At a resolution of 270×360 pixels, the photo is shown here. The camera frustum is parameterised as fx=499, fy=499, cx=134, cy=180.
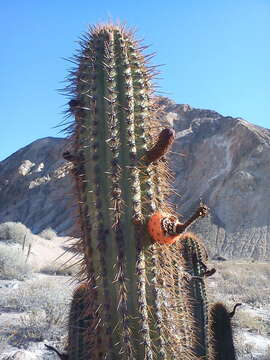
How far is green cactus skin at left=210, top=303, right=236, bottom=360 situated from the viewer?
478 cm

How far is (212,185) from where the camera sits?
128 ft

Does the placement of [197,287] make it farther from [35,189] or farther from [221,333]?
[35,189]

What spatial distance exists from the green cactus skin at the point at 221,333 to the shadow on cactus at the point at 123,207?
1.81 metres

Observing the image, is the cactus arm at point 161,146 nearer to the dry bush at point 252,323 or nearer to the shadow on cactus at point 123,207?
the shadow on cactus at point 123,207

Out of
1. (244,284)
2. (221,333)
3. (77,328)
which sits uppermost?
(77,328)

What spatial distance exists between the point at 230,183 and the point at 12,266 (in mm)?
24584

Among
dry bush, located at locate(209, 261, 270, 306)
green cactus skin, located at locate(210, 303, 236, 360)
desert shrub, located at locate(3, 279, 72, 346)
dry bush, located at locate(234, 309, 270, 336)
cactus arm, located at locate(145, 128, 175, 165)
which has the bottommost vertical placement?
dry bush, located at locate(209, 261, 270, 306)

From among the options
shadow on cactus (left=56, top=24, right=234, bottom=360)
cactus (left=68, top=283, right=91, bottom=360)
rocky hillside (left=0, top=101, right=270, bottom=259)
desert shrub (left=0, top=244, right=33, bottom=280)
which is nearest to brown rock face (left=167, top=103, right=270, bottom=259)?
rocky hillside (left=0, top=101, right=270, bottom=259)

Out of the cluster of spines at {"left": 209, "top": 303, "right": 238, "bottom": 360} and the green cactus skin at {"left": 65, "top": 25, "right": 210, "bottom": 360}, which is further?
the cluster of spines at {"left": 209, "top": 303, "right": 238, "bottom": 360}

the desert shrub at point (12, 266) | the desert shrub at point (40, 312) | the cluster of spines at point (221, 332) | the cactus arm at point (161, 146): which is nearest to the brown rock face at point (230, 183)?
the desert shrub at point (12, 266)

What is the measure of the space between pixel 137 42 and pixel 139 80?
1.08 feet

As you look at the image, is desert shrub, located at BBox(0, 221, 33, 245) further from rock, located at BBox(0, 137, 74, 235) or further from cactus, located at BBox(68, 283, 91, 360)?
cactus, located at BBox(68, 283, 91, 360)

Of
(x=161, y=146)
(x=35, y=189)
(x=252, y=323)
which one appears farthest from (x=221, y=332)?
(x=35, y=189)

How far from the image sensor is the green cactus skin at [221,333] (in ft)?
15.7
